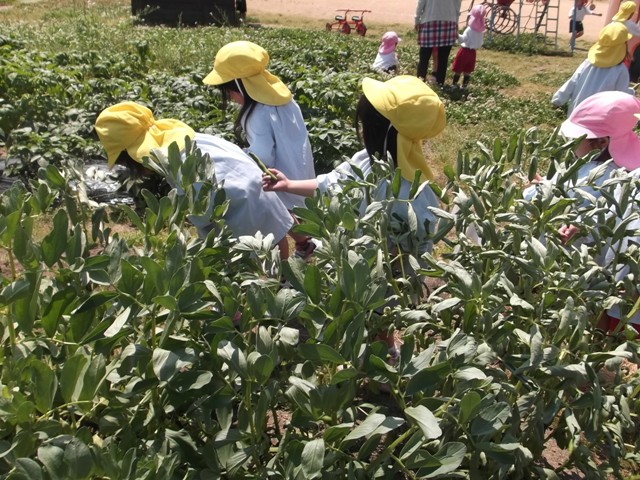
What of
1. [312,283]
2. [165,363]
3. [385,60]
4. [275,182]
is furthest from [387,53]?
[165,363]

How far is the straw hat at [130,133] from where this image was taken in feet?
8.90

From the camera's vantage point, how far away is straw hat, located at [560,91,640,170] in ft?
9.80

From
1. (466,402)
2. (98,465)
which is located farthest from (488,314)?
(98,465)

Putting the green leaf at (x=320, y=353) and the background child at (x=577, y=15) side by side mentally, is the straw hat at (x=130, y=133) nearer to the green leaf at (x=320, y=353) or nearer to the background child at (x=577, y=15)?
the green leaf at (x=320, y=353)

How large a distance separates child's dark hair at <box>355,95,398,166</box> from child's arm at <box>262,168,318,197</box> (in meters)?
0.29

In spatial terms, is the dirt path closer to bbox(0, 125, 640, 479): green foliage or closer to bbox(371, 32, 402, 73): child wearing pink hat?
bbox(371, 32, 402, 73): child wearing pink hat

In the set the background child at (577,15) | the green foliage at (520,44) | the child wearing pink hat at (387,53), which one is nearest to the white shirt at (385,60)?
the child wearing pink hat at (387,53)

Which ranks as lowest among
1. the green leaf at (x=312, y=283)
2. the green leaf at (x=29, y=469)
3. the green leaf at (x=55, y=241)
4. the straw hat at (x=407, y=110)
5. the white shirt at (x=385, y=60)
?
the white shirt at (x=385, y=60)

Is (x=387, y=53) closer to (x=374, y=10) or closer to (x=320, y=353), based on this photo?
(x=320, y=353)

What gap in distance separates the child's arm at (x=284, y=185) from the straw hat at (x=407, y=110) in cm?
42

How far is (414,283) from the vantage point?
2.08 meters

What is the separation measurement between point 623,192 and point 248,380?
4.00 feet

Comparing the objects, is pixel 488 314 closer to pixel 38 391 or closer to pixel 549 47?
pixel 38 391

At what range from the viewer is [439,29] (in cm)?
830
